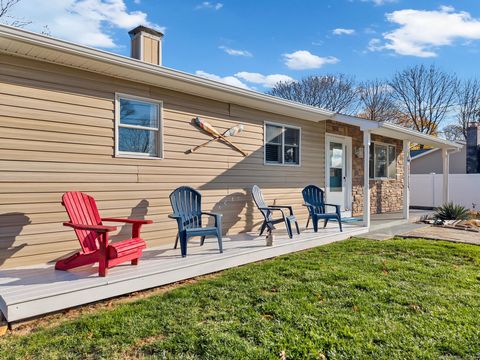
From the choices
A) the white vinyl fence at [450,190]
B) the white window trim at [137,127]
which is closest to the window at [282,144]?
the white window trim at [137,127]

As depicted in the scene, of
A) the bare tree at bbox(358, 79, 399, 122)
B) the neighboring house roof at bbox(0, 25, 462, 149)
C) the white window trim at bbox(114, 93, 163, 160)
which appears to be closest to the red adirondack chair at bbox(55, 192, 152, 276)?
the white window trim at bbox(114, 93, 163, 160)

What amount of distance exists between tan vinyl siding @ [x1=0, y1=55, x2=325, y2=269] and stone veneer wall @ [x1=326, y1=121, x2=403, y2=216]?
11.5ft

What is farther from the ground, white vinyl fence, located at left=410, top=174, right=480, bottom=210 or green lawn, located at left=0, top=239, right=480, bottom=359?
white vinyl fence, located at left=410, top=174, right=480, bottom=210

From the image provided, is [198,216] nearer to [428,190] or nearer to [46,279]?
[46,279]

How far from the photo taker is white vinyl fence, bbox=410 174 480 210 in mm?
12664

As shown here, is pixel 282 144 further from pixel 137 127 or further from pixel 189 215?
pixel 137 127

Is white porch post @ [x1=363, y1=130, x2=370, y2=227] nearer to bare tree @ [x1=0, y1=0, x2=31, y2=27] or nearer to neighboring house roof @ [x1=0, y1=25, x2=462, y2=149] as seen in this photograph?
neighboring house roof @ [x1=0, y1=25, x2=462, y2=149]

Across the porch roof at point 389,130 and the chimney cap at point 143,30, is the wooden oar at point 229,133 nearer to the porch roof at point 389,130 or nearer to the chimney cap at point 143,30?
the chimney cap at point 143,30

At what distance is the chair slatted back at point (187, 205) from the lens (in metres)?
4.84

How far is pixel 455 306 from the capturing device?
3.23m

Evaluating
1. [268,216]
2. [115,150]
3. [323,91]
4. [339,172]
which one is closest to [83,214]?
[115,150]

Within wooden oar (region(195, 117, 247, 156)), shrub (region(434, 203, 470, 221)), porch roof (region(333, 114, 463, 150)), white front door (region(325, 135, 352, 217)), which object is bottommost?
shrub (region(434, 203, 470, 221))

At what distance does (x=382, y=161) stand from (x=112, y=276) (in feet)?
29.4

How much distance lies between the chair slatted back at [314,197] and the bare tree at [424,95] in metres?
23.1
